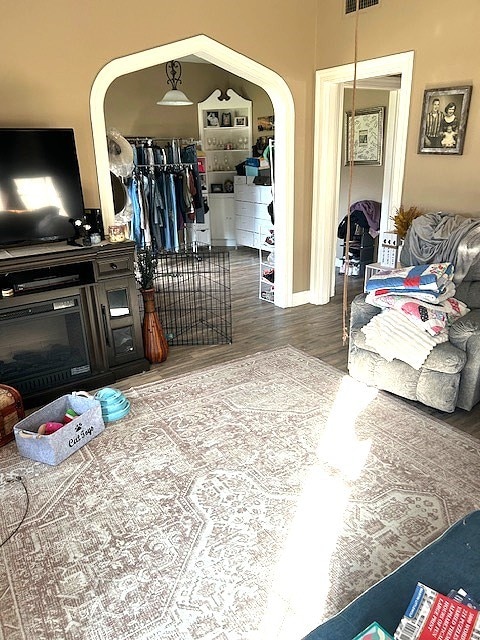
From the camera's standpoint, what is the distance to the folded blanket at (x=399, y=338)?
2881 mm

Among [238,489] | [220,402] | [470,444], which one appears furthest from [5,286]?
[470,444]

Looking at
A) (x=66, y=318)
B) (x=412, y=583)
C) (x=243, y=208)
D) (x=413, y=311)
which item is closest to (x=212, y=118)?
(x=243, y=208)

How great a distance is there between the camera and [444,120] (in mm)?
3543

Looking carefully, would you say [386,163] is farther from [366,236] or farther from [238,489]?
[238,489]

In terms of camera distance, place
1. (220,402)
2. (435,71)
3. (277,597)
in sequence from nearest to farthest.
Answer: (277,597) → (220,402) → (435,71)

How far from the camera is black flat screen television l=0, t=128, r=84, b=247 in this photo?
117 inches

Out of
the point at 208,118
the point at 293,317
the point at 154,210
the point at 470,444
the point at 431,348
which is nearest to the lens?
the point at 470,444

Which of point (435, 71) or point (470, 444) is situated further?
point (435, 71)

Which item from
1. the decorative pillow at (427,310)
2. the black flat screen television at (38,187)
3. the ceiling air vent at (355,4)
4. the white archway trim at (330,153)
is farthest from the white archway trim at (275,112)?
the decorative pillow at (427,310)

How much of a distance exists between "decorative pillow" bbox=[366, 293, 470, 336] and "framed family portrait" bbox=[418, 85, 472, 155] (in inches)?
48.8

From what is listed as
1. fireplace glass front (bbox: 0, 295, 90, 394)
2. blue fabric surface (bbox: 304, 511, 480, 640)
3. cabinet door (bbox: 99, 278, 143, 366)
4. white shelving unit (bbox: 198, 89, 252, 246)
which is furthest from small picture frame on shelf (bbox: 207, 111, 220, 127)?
blue fabric surface (bbox: 304, 511, 480, 640)

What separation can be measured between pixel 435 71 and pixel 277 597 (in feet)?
11.9

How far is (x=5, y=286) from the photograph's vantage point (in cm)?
299

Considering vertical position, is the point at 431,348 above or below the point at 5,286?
below
